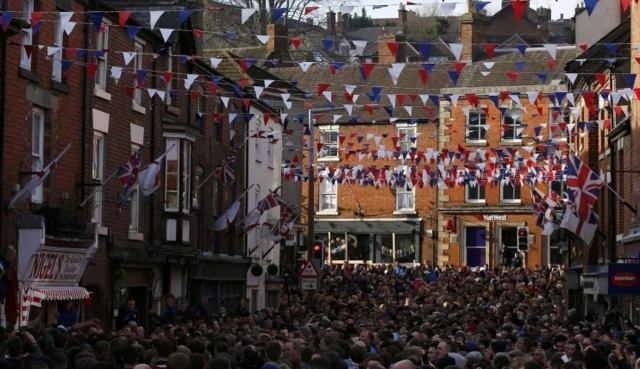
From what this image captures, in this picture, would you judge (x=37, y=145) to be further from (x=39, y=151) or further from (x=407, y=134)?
(x=407, y=134)

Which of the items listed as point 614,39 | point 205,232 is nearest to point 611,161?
point 614,39

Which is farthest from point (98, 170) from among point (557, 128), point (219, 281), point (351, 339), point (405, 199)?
point (405, 199)

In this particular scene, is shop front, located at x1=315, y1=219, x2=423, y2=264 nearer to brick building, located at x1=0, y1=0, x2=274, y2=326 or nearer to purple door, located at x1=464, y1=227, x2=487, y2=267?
purple door, located at x1=464, y1=227, x2=487, y2=267

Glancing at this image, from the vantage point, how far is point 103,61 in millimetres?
28531

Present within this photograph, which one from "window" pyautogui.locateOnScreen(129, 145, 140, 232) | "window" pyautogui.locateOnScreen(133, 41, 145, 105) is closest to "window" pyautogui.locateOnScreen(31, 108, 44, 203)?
"window" pyautogui.locateOnScreen(133, 41, 145, 105)

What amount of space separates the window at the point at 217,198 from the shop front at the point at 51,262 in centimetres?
1224

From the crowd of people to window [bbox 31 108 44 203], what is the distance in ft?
8.16

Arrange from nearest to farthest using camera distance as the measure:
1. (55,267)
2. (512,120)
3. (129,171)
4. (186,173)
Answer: (55,267) → (129,171) → (186,173) → (512,120)

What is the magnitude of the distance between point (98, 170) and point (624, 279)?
443 inches

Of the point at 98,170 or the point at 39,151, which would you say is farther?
the point at 98,170

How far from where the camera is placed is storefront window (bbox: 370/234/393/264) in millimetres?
65250

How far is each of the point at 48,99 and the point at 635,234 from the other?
1373 centimetres

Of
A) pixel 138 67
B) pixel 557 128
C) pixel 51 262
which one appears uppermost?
pixel 138 67

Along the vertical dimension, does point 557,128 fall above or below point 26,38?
below
